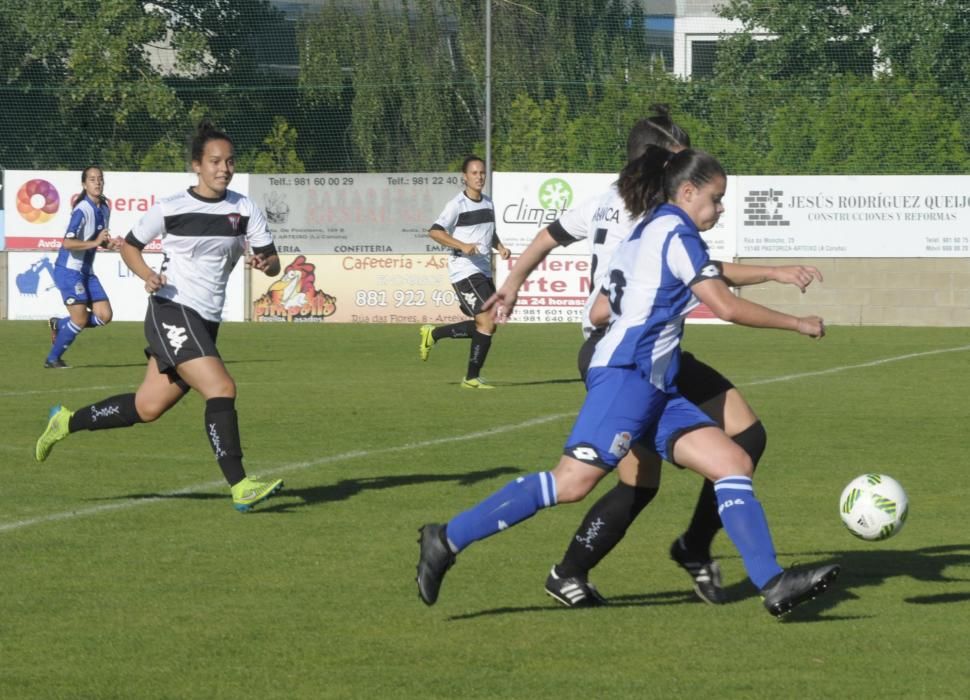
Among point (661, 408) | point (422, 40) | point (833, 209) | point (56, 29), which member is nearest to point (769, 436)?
point (661, 408)

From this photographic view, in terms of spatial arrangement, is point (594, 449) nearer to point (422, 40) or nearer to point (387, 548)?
point (387, 548)

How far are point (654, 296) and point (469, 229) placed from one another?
11.3 m

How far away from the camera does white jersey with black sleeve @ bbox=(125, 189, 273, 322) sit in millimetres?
9039

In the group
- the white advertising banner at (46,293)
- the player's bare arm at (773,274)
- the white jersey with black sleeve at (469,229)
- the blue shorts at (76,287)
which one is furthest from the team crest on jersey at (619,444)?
the white advertising banner at (46,293)

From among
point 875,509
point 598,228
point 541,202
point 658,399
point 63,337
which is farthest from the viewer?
point 541,202

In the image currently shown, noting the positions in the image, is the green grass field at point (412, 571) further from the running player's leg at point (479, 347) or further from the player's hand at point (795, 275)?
the running player's leg at point (479, 347)

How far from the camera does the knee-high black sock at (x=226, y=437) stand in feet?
28.5

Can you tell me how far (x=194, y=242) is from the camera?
907 cm

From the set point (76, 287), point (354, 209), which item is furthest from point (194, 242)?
point (354, 209)

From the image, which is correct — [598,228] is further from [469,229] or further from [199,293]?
[469,229]

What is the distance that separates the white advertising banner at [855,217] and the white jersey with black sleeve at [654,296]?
74.5 feet

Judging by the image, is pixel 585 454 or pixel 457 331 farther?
pixel 457 331

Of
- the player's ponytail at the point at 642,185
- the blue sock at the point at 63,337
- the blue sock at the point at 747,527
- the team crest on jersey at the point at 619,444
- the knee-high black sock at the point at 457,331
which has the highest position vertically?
the player's ponytail at the point at 642,185

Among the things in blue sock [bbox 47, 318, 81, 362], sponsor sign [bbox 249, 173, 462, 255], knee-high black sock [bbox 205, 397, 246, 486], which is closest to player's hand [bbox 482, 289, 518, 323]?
knee-high black sock [bbox 205, 397, 246, 486]
